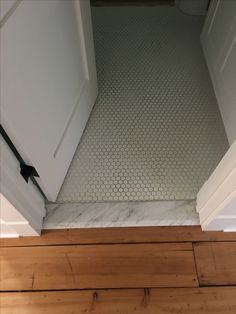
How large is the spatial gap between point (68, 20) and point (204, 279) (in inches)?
40.5

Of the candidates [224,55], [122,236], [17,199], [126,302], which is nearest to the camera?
[17,199]

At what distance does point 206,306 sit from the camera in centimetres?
100

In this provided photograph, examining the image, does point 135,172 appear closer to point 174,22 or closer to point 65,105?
point 65,105

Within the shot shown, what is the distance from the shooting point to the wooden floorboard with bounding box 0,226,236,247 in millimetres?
1108

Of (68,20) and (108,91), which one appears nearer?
(68,20)

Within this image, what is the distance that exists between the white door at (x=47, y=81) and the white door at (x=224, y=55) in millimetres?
619

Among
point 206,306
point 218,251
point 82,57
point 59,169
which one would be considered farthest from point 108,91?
point 206,306

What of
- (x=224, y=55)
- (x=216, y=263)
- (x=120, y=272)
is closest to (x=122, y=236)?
(x=120, y=272)

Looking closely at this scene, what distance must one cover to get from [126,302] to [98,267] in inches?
6.1

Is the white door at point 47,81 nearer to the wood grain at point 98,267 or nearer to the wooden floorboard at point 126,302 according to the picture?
the wood grain at point 98,267

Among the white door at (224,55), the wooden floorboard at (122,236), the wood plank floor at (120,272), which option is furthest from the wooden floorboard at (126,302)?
the white door at (224,55)

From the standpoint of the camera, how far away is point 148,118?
55.9 inches

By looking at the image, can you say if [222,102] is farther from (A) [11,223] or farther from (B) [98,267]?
(A) [11,223]

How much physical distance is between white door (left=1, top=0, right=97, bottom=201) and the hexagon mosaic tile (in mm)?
124
